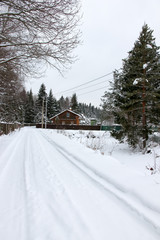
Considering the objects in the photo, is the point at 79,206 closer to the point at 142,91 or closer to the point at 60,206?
the point at 60,206

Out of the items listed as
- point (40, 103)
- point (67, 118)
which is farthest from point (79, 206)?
point (40, 103)

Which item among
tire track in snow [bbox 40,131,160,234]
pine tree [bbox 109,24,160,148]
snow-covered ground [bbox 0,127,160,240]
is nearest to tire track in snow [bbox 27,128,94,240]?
snow-covered ground [bbox 0,127,160,240]

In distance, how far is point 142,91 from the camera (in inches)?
374

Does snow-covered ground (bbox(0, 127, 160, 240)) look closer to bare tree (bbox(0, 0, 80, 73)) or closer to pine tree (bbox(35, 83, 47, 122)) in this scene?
bare tree (bbox(0, 0, 80, 73))

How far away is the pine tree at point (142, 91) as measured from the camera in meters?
A: 9.22

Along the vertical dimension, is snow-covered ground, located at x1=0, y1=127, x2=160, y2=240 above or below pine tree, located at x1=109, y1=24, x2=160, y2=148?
below

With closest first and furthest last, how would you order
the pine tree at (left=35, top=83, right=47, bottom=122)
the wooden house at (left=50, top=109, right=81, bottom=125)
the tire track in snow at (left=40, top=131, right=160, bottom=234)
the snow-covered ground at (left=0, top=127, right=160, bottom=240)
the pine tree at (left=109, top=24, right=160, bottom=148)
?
the snow-covered ground at (left=0, top=127, right=160, bottom=240) → the tire track in snow at (left=40, top=131, right=160, bottom=234) → the pine tree at (left=109, top=24, right=160, bottom=148) → the wooden house at (left=50, top=109, right=81, bottom=125) → the pine tree at (left=35, top=83, right=47, bottom=122)

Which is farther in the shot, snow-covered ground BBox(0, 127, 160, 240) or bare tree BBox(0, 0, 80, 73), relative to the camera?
bare tree BBox(0, 0, 80, 73)

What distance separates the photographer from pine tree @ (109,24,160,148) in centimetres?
922

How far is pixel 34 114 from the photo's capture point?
145 ft

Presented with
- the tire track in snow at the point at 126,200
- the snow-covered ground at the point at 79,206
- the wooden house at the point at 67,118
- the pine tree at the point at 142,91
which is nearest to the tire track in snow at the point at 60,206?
the snow-covered ground at the point at 79,206

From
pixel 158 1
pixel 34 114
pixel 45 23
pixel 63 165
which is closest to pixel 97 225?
pixel 63 165

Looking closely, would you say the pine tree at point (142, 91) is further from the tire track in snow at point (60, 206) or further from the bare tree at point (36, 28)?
the tire track in snow at point (60, 206)

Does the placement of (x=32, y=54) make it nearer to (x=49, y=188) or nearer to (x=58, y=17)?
(x=58, y=17)
